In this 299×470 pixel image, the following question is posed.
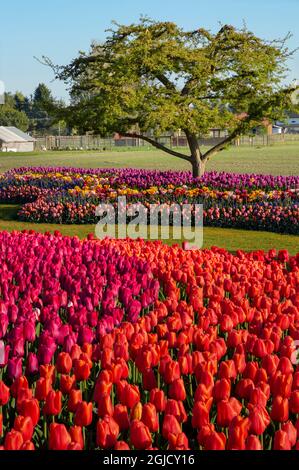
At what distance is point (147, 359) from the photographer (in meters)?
3.92

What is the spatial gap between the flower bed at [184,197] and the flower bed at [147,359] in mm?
6942

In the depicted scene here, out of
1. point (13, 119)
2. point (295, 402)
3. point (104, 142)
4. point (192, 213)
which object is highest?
point (13, 119)

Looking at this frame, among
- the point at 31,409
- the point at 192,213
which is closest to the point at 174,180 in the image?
the point at 192,213

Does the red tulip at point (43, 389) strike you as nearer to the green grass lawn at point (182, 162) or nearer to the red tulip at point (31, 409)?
the red tulip at point (31, 409)

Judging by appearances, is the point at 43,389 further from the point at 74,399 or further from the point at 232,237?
the point at 232,237

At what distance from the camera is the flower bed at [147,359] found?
3.14 metres

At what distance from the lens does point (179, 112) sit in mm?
17891

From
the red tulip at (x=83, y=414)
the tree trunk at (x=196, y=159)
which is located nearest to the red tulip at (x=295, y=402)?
the red tulip at (x=83, y=414)

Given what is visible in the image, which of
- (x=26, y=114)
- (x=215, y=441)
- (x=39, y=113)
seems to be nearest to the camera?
(x=215, y=441)

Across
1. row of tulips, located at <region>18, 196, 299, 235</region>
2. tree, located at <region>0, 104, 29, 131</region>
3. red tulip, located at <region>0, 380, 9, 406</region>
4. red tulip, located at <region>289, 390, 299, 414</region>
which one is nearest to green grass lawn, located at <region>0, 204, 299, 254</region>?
row of tulips, located at <region>18, 196, 299, 235</region>

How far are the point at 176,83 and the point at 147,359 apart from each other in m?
15.9
